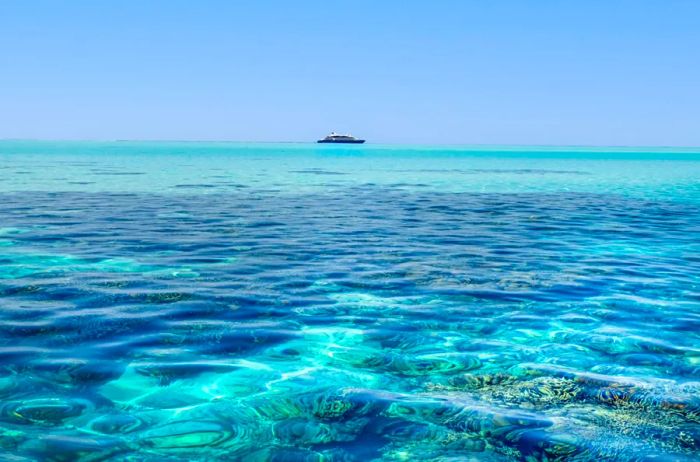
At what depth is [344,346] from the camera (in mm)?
8453

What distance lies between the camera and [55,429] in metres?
5.74

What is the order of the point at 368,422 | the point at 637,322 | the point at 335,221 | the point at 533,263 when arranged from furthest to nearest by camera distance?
1. the point at 335,221
2. the point at 533,263
3. the point at 637,322
4. the point at 368,422

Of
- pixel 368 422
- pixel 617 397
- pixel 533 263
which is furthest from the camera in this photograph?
pixel 533 263

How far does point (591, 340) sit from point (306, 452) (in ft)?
16.5

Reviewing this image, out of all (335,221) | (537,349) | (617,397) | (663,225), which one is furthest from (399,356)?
(663,225)

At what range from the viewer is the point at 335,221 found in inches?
886

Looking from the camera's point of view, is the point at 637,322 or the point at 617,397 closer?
the point at 617,397

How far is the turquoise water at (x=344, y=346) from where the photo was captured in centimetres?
570

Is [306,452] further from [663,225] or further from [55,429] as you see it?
[663,225]

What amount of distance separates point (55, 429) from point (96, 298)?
16.4ft

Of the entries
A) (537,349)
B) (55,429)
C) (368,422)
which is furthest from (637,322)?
(55,429)

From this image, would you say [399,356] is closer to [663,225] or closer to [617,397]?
[617,397]

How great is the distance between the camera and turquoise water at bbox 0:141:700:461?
5703 mm

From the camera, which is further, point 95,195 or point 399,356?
point 95,195
